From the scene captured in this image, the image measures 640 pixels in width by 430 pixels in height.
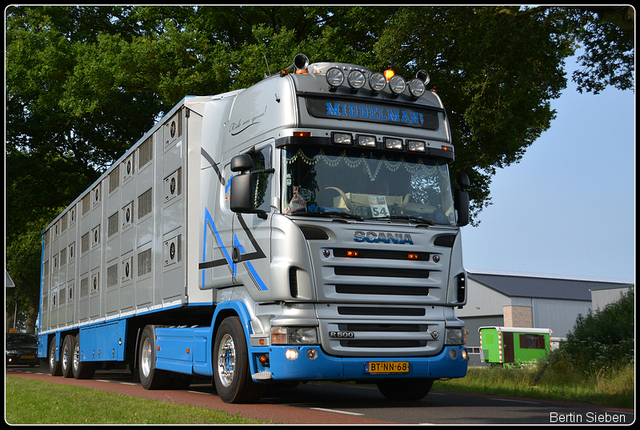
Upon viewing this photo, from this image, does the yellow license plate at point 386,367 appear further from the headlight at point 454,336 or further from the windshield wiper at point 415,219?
the windshield wiper at point 415,219

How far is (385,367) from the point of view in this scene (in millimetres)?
9031

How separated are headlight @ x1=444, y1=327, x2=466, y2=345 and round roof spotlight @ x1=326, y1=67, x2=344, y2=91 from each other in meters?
3.51

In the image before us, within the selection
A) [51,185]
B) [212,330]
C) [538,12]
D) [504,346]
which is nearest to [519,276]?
[504,346]

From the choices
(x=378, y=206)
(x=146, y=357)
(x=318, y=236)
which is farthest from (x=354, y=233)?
(x=146, y=357)

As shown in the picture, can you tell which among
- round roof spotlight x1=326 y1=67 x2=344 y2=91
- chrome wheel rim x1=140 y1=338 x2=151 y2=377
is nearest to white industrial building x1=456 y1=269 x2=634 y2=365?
chrome wheel rim x1=140 y1=338 x2=151 y2=377

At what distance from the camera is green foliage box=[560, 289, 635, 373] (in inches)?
613

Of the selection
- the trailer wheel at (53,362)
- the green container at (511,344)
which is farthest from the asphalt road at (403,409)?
the green container at (511,344)

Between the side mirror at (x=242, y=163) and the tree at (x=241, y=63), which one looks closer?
the side mirror at (x=242, y=163)

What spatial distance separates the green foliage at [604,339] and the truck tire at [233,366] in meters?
8.78

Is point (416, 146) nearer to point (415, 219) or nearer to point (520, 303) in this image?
point (415, 219)

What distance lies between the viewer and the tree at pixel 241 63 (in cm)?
1367

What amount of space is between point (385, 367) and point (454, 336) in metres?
1.17

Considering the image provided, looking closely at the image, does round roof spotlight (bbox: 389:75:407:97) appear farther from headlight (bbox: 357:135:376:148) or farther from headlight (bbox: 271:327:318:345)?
headlight (bbox: 271:327:318:345)

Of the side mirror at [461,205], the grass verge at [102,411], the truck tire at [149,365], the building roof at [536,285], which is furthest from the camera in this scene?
the building roof at [536,285]
